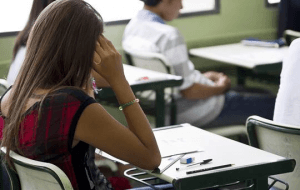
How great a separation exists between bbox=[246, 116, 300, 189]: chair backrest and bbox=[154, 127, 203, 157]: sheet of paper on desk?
0.74ft

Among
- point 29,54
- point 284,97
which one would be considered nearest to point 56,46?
point 29,54

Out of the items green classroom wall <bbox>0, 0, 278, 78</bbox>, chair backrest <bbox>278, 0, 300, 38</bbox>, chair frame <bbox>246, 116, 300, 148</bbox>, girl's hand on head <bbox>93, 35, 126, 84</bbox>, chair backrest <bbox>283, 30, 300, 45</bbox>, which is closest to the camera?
girl's hand on head <bbox>93, 35, 126, 84</bbox>

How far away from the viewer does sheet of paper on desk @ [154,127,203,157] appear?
2.05 meters

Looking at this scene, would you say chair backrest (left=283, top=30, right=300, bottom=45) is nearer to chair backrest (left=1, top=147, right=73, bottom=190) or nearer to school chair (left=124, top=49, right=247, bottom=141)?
school chair (left=124, top=49, right=247, bottom=141)

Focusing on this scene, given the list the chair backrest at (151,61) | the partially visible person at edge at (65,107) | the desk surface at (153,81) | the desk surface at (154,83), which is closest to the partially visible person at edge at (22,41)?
the desk surface at (154,83)

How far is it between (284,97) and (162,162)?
632 millimetres

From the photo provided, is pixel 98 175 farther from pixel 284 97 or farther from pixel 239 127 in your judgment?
pixel 239 127

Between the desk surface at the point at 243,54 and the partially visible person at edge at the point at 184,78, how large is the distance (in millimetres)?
281

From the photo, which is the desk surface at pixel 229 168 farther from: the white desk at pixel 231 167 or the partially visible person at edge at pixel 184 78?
the partially visible person at edge at pixel 184 78

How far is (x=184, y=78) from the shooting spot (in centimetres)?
359

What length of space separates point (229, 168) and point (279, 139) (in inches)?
14.7

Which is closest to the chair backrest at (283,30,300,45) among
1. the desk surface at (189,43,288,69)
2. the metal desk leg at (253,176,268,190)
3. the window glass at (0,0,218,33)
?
the desk surface at (189,43,288,69)

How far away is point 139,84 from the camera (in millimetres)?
3059

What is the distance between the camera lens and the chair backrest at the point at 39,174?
1540 millimetres
